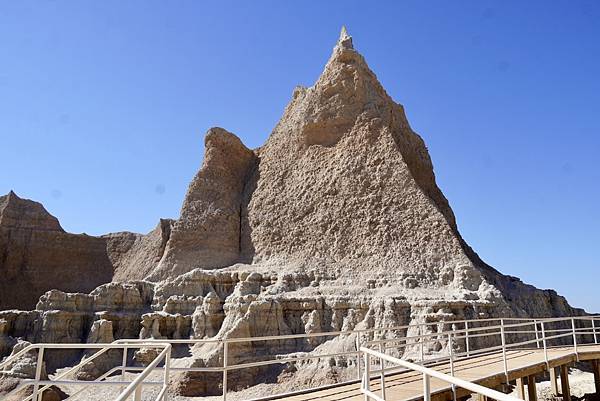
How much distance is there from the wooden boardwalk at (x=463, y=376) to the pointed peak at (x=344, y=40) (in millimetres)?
34359

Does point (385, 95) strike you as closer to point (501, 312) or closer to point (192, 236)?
point (192, 236)

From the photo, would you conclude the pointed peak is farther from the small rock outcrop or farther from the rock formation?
the rock formation

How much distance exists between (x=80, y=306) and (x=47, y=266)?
25.8 meters

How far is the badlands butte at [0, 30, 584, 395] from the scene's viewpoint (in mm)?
29219

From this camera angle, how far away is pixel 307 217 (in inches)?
1544

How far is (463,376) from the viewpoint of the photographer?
1124cm

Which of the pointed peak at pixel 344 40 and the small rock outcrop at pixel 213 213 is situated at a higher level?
the pointed peak at pixel 344 40

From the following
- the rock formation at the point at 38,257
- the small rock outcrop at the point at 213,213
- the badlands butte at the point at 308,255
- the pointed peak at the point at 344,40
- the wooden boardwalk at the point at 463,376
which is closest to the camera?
the wooden boardwalk at the point at 463,376

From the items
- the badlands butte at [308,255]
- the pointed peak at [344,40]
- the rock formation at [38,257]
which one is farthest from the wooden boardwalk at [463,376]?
the rock formation at [38,257]

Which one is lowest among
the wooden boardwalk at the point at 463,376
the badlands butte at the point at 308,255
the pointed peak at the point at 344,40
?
the wooden boardwalk at the point at 463,376

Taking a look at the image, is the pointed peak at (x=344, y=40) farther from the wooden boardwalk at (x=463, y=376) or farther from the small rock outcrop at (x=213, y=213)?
the wooden boardwalk at (x=463, y=376)

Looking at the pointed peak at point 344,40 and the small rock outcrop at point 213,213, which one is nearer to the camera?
the small rock outcrop at point 213,213

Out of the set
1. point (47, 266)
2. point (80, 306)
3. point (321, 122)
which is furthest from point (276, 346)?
point (47, 266)

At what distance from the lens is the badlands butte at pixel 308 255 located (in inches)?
1150
